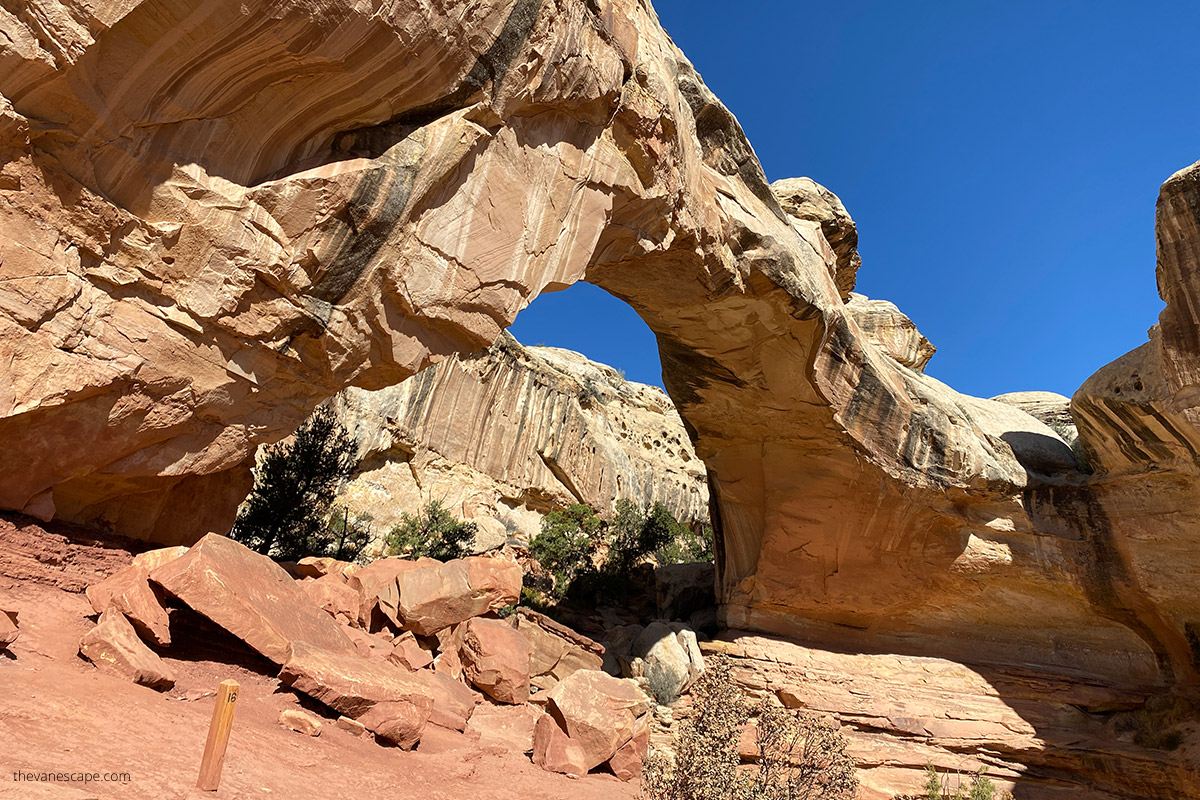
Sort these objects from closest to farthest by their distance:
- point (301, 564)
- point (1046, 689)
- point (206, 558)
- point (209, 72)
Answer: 1. point (209, 72)
2. point (206, 558)
3. point (301, 564)
4. point (1046, 689)

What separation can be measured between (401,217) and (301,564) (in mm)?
5848

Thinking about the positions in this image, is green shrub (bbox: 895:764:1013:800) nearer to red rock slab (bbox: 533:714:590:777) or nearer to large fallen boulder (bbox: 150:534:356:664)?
red rock slab (bbox: 533:714:590:777)

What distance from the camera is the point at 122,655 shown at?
5.67 m

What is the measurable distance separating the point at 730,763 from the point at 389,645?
5.11 meters

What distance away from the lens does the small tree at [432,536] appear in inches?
802

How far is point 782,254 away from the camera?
1186 centimetres

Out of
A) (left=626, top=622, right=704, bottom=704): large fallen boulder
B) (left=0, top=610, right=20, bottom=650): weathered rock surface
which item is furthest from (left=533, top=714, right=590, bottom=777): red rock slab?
(left=626, top=622, right=704, bottom=704): large fallen boulder

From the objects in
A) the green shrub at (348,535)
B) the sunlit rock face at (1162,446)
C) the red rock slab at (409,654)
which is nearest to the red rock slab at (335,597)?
the red rock slab at (409,654)

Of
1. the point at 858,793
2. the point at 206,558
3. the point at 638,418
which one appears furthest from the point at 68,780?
the point at 638,418

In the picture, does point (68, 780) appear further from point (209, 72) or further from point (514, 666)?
point (514, 666)

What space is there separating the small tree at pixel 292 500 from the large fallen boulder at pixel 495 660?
22.4 feet

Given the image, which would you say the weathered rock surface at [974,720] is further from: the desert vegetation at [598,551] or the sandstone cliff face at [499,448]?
the sandstone cliff face at [499,448]

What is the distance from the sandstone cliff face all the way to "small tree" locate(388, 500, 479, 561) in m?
1.65

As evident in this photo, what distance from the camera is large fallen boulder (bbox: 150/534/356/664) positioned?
254 inches
